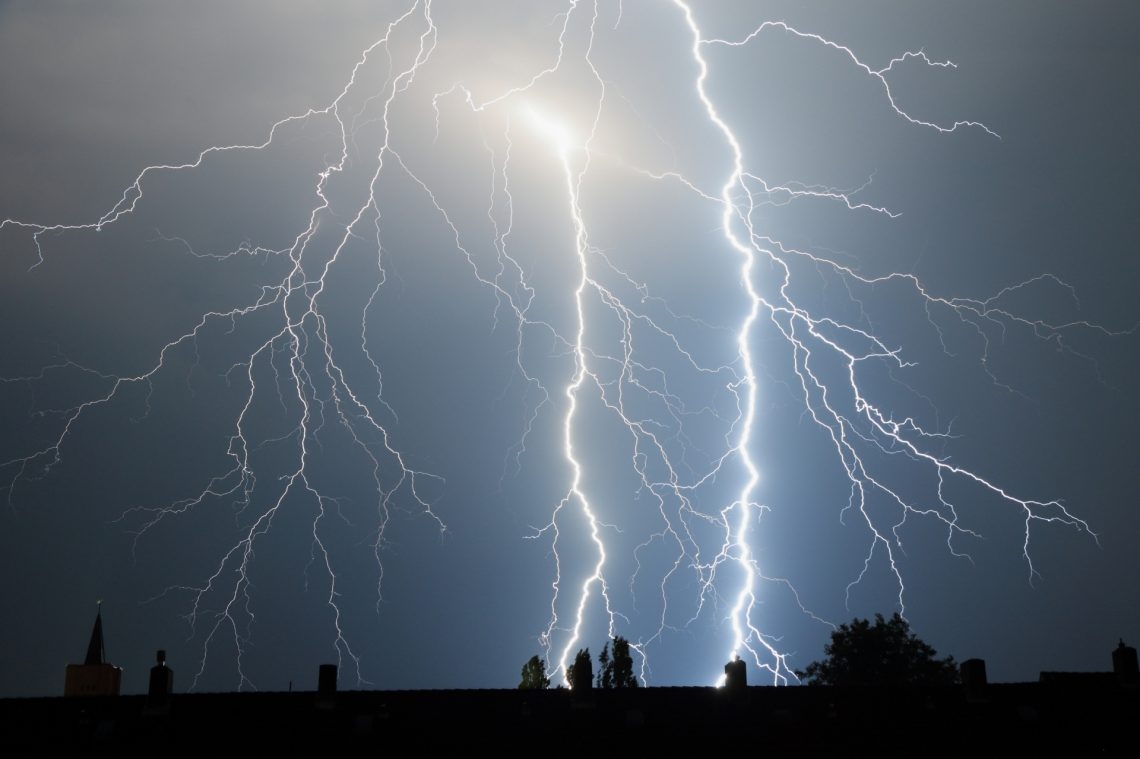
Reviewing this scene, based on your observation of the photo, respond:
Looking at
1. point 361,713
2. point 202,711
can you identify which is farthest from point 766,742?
point 202,711

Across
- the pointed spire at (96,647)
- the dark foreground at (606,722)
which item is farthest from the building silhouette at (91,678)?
the dark foreground at (606,722)

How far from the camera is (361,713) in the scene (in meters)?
18.5

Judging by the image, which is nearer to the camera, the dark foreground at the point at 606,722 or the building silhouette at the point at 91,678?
the dark foreground at the point at 606,722

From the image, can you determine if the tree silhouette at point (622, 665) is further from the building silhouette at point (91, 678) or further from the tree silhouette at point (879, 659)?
the building silhouette at point (91, 678)

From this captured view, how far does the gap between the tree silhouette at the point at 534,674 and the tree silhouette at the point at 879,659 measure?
8.04 metres

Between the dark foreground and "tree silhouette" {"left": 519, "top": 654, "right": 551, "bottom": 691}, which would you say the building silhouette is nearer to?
"tree silhouette" {"left": 519, "top": 654, "right": 551, "bottom": 691}

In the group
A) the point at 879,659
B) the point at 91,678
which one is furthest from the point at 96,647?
the point at 879,659

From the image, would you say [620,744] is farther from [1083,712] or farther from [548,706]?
[1083,712]

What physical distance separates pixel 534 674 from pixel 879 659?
1042 cm

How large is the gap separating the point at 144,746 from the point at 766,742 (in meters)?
9.15

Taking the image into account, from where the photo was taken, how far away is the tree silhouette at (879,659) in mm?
36188

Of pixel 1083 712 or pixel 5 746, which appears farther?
pixel 1083 712

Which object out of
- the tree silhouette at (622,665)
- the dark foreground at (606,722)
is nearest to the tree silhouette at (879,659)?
the tree silhouette at (622,665)

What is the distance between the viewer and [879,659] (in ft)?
120
